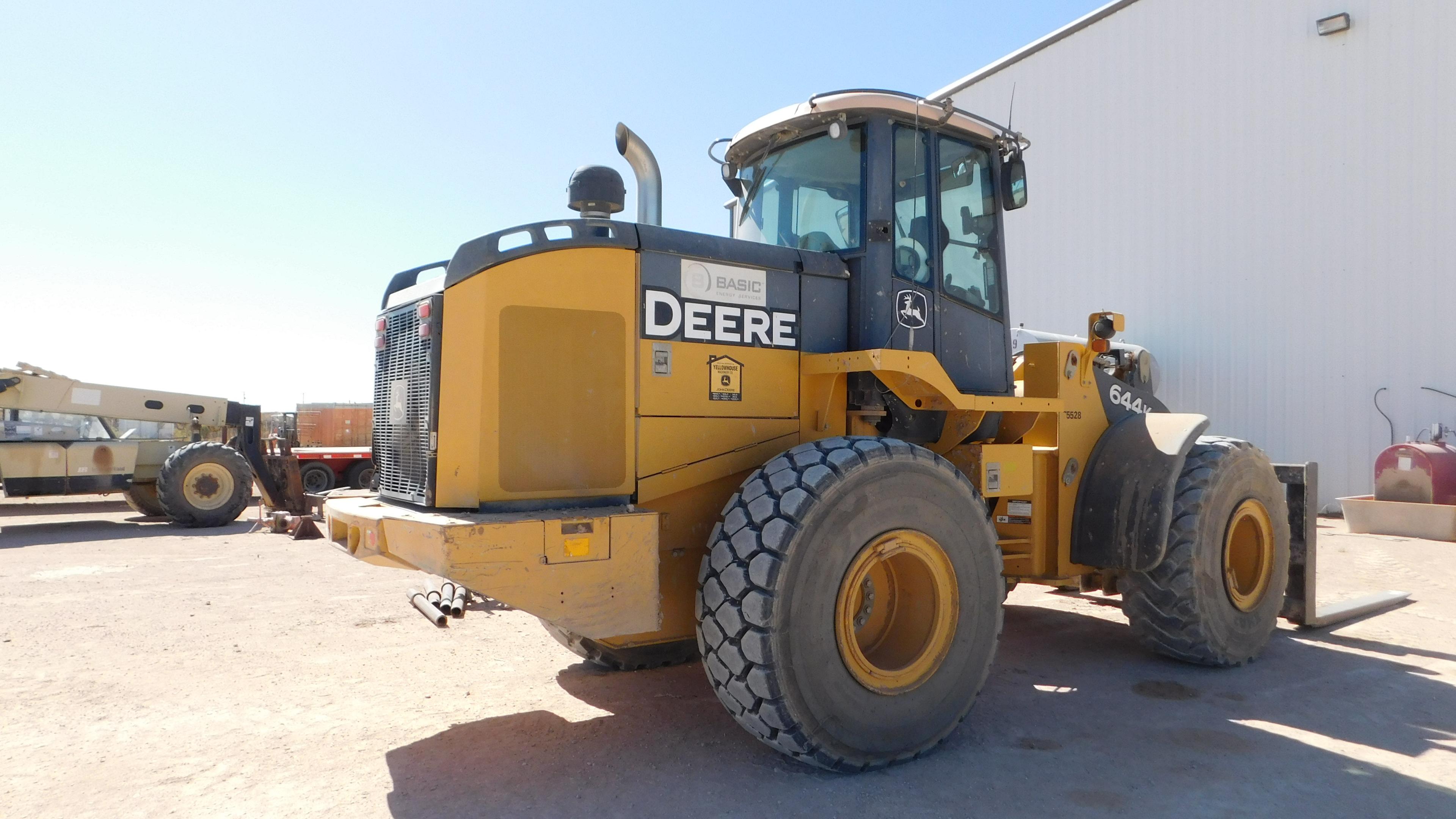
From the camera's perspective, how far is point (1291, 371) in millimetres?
14922

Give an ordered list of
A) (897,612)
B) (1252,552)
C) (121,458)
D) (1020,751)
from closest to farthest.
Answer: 1. (1020,751)
2. (897,612)
3. (1252,552)
4. (121,458)

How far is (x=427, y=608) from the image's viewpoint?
441 cm

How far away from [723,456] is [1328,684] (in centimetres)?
376

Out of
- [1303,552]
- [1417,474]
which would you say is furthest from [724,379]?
[1417,474]

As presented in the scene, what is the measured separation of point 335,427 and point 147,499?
21804 mm

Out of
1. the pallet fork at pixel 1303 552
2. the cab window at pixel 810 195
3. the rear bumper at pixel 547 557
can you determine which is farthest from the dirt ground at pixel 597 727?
the cab window at pixel 810 195

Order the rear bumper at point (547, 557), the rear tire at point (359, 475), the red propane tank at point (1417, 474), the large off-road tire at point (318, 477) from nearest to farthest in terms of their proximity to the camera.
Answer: the rear bumper at point (547, 557)
the red propane tank at point (1417, 474)
the large off-road tire at point (318, 477)
the rear tire at point (359, 475)

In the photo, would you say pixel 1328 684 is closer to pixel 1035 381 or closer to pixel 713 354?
pixel 1035 381

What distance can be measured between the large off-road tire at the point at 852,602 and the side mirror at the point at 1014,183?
1906mm

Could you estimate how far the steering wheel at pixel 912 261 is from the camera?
473cm

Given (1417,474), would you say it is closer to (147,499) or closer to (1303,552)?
(1303,552)

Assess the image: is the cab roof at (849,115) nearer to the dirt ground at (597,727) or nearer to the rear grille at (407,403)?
the rear grille at (407,403)

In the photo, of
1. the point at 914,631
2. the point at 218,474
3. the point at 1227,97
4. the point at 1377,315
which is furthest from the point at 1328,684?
the point at 218,474

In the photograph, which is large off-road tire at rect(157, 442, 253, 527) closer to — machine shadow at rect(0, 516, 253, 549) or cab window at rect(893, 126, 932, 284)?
machine shadow at rect(0, 516, 253, 549)
